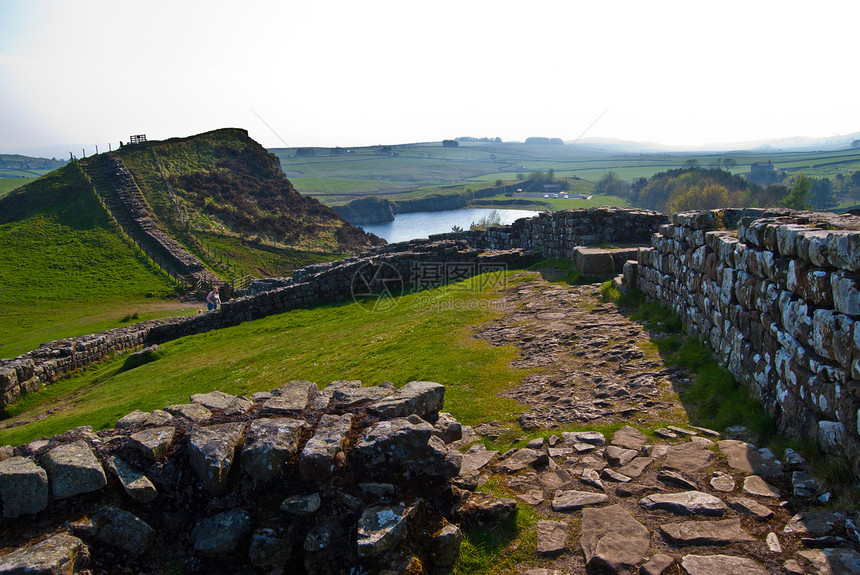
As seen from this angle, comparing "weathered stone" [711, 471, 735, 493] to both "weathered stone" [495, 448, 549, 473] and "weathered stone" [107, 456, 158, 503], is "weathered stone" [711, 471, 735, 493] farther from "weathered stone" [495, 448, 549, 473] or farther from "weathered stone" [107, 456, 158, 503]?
"weathered stone" [107, 456, 158, 503]

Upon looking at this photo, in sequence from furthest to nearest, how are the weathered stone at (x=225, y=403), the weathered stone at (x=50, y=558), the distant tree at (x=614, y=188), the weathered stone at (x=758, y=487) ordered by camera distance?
the distant tree at (x=614, y=188)
the weathered stone at (x=225, y=403)
the weathered stone at (x=758, y=487)
the weathered stone at (x=50, y=558)

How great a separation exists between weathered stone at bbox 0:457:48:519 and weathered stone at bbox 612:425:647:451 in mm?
5852

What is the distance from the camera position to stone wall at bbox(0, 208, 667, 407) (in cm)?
1939

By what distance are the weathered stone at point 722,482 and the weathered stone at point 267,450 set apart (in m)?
4.12

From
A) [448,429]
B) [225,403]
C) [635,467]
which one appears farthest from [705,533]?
[225,403]

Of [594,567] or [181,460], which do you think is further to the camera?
[181,460]

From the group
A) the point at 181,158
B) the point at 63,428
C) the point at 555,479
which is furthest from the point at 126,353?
the point at 181,158

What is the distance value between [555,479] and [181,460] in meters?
3.84

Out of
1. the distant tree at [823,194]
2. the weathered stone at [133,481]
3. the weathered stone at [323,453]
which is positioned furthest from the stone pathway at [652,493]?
the distant tree at [823,194]

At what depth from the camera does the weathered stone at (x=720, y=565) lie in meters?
3.99

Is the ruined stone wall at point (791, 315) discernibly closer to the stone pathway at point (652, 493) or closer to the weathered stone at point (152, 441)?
the stone pathway at point (652, 493)

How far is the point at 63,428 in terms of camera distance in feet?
40.1

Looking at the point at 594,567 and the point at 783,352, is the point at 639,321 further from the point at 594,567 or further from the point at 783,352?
the point at 594,567

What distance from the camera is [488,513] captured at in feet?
16.6
